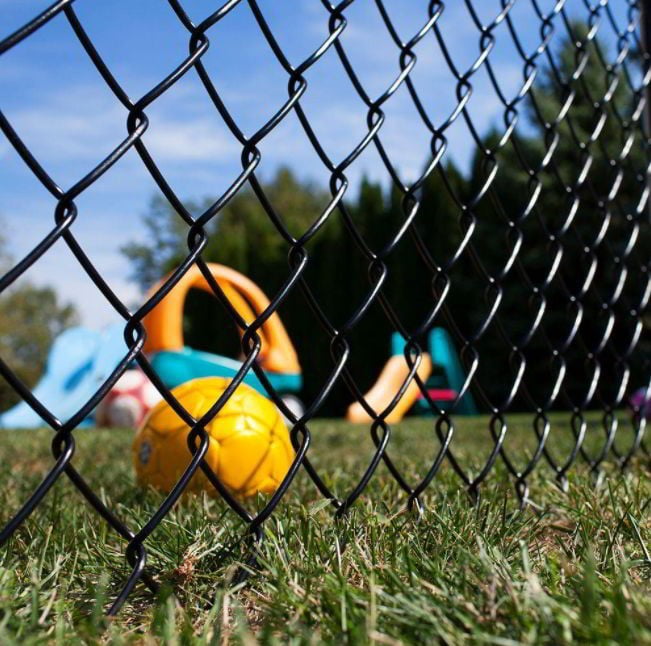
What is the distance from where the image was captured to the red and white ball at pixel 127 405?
10.2m

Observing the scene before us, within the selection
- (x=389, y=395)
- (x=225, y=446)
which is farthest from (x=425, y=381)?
(x=225, y=446)

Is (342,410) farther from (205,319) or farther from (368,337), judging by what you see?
(205,319)

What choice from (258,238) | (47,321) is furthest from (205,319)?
(47,321)

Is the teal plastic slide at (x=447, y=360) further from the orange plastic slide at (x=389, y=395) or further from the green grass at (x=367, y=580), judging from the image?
the green grass at (x=367, y=580)

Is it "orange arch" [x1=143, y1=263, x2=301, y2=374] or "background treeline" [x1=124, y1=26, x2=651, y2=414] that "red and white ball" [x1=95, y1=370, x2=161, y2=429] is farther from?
"background treeline" [x1=124, y1=26, x2=651, y2=414]

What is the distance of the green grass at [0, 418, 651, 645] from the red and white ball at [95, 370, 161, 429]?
28.2 ft

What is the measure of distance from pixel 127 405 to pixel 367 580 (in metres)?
9.49

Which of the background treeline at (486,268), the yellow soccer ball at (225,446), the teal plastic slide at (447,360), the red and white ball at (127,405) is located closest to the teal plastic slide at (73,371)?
the red and white ball at (127,405)

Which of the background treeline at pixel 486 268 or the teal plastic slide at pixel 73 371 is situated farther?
the background treeline at pixel 486 268

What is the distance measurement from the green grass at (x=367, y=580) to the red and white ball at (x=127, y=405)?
28.2 feet

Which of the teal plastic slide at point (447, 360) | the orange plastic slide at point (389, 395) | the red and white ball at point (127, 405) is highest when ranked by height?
the teal plastic slide at point (447, 360)

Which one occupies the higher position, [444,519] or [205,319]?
[205,319]

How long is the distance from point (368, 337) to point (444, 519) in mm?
16630

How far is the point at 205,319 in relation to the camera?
2184cm
